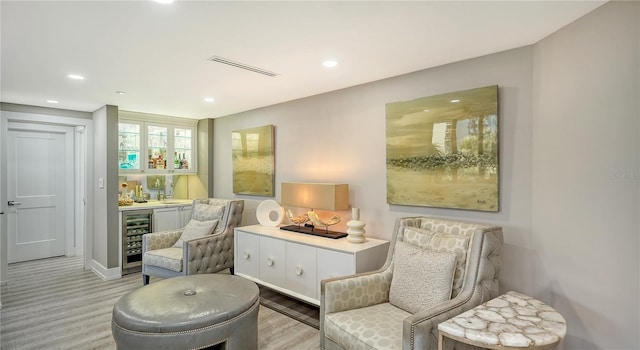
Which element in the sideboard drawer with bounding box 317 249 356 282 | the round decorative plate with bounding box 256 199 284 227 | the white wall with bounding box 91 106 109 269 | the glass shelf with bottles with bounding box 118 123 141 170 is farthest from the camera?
the glass shelf with bottles with bounding box 118 123 141 170

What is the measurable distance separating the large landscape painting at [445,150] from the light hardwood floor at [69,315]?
1.52m

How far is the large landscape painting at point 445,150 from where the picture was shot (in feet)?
8.11

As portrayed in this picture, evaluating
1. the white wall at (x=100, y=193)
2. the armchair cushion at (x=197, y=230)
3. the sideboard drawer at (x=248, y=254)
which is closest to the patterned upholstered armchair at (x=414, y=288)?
the sideboard drawer at (x=248, y=254)

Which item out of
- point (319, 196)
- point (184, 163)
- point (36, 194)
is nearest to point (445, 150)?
point (319, 196)

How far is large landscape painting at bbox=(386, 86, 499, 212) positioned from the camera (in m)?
2.47

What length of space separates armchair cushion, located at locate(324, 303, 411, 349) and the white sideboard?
52cm

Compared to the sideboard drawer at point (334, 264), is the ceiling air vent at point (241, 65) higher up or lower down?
higher up

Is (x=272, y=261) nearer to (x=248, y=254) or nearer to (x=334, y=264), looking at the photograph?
(x=248, y=254)

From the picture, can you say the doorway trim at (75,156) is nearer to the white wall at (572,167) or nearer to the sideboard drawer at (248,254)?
the sideboard drawer at (248,254)

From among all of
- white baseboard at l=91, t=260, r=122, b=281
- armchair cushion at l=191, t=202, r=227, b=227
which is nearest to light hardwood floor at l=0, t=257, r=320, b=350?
white baseboard at l=91, t=260, r=122, b=281

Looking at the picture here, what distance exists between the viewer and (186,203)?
504 centimetres

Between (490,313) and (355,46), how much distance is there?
5.92ft

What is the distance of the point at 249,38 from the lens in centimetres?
215

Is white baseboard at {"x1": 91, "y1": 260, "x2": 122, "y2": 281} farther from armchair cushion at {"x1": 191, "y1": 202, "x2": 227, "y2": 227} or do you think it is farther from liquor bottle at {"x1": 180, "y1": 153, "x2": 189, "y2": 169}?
liquor bottle at {"x1": 180, "y1": 153, "x2": 189, "y2": 169}
